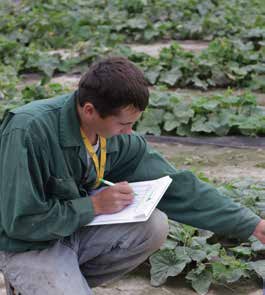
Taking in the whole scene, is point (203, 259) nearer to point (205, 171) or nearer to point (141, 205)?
point (141, 205)

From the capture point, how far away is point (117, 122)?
9.68ft

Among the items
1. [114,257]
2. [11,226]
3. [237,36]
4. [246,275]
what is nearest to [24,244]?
[11,226]

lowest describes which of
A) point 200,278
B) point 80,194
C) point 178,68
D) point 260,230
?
point 178,68

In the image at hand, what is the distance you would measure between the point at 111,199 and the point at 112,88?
44cm

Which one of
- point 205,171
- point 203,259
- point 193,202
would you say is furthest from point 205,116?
point 193,202

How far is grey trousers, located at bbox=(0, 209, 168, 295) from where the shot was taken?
2932 millimetres

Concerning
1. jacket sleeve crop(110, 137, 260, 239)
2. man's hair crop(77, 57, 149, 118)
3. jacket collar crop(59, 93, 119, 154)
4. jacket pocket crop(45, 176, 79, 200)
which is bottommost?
jacket sleeve crop(110, 137, 260, 239)

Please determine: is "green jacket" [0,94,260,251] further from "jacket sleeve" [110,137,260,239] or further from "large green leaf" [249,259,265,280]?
"large green leaf" [249,259,265,280]

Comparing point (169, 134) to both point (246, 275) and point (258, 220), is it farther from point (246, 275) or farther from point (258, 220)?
point (258, 220)

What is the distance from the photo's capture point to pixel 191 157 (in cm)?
571

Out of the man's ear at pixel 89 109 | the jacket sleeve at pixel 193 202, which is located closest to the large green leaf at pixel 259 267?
the jacket sleeve at pixel 193 202

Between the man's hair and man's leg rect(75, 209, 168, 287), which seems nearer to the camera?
the man's hair

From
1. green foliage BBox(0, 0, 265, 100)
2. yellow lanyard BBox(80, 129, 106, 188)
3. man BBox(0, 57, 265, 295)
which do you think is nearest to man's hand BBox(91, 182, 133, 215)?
man BBox(0, 57, 265, 295)

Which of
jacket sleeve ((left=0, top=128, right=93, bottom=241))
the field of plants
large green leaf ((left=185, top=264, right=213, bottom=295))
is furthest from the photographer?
the field of plants
